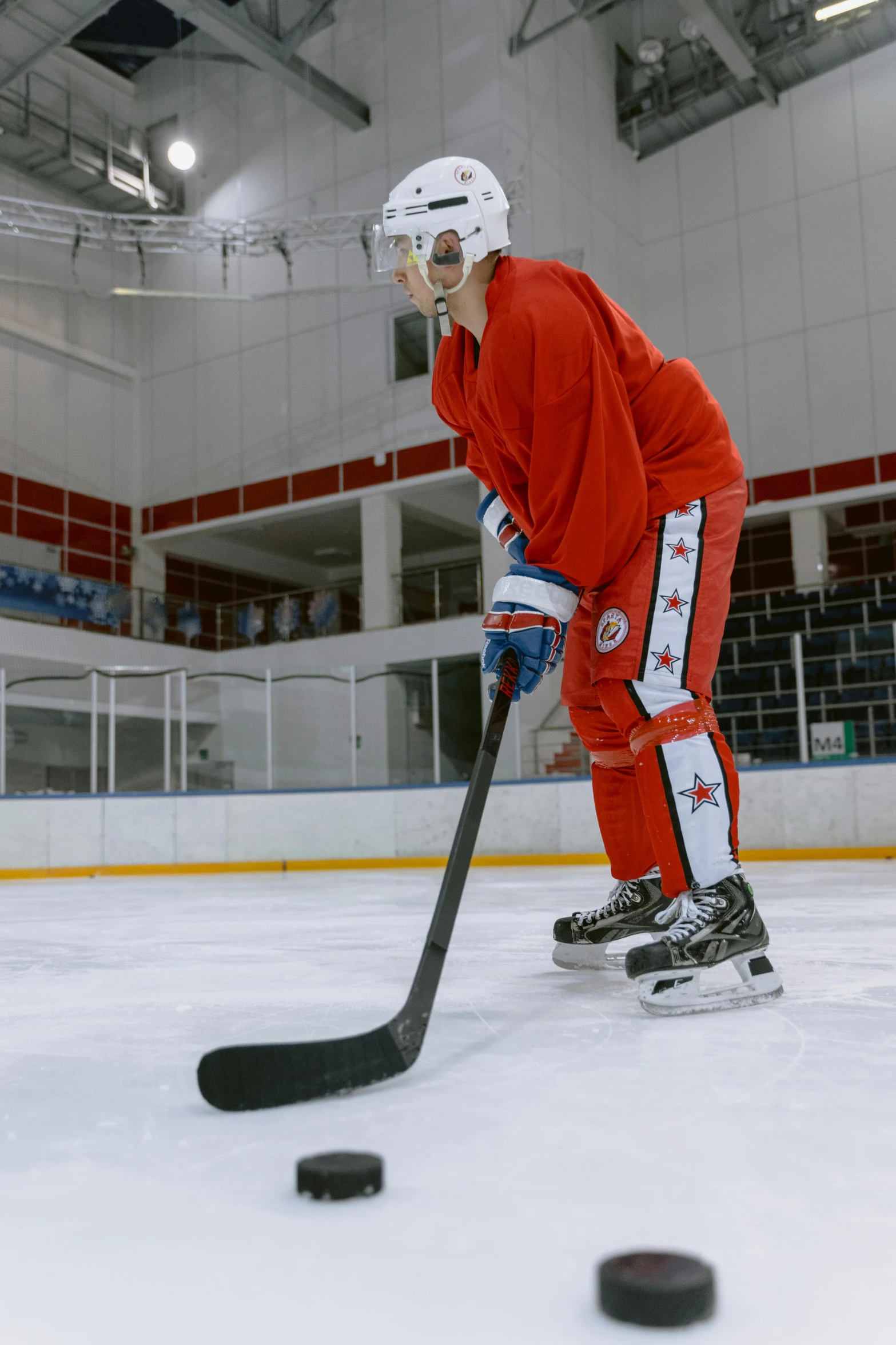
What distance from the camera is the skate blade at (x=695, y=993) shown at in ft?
4.95

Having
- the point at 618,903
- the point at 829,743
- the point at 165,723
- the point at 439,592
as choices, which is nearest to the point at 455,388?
the point at 618,903

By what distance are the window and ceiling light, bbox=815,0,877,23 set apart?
5.53 metres

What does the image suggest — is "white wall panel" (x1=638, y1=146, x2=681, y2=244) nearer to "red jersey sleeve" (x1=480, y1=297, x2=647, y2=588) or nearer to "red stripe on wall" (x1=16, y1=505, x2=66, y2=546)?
"red stripe on wall" (x1=16, y1=505, x2=66, y2=546)

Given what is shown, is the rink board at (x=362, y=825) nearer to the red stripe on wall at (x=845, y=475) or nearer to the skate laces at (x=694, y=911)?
the skate laces at (x=694, y=911)

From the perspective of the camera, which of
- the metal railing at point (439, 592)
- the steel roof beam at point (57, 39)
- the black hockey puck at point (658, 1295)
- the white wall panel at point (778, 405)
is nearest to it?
the black hockey puck at point (658, 1295)

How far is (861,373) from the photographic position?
13695 millimetres

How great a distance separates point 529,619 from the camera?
1.66m

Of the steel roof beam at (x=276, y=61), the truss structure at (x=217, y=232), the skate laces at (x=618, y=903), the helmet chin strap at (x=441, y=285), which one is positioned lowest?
the skate laces at (x=618, y=903)

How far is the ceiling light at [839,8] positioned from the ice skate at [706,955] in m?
13.6

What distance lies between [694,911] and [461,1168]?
2.55 feet

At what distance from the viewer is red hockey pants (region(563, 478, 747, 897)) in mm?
1630

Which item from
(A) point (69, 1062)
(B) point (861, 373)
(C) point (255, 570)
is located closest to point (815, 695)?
(B) point (861, 373)

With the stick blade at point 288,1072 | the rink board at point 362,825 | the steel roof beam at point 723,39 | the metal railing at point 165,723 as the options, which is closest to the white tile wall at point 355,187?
the steel roof beam at point 723,39

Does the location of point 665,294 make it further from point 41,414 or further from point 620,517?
point 620,517
